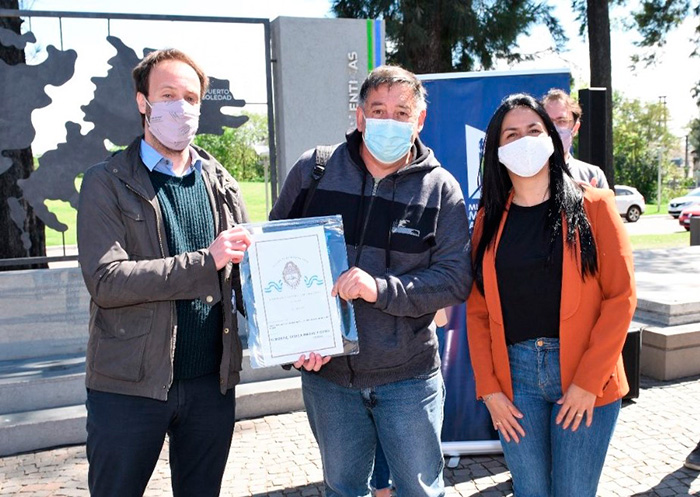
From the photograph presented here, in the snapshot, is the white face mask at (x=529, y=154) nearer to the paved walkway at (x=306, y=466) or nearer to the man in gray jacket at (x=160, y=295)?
the man in gray jacket at (x=160, y=295)

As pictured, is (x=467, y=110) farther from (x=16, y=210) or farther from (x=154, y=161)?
(x=16, y=210)

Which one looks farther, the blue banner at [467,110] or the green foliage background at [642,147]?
the green foliage background at [642,147]

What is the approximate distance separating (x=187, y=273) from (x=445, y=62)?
11.0m

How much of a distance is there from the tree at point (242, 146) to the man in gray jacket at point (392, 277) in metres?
3.37

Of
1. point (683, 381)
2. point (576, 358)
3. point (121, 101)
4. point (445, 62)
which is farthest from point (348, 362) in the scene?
point (445, 62)

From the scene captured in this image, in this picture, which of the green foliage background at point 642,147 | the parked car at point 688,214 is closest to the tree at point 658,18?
the parked car at point 688,214

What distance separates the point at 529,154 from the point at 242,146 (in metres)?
3.87

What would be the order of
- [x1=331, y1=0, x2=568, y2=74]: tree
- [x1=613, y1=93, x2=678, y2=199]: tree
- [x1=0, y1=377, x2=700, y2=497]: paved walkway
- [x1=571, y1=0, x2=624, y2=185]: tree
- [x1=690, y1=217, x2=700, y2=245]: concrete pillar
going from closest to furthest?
[x1=0, y1=377, x2=700, y2=497]: paved walkway → [x1=331, y1=0, x2=568, y2=74]: tree → [x1=690, y1=217, x2=700, y2=245]: concrete pillar → [x1=571, y1=0, x2=624, y2=185]: tree → [x1=613, y1=93, x2=678, y2=199]: tree

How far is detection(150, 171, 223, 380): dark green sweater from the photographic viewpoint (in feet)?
7.47

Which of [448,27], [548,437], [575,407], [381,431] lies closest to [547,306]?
[575,407]

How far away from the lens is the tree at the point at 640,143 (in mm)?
50094

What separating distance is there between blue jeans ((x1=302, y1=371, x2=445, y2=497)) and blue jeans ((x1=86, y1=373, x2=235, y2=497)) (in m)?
0.39

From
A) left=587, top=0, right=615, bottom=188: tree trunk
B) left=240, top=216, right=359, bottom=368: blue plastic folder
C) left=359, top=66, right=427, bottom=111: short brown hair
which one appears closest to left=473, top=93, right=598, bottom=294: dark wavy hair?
left=359, top=66, right=427, bottom=111: short brown hair

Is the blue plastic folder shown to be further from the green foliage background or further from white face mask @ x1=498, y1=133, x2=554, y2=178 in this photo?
the green foliage background
